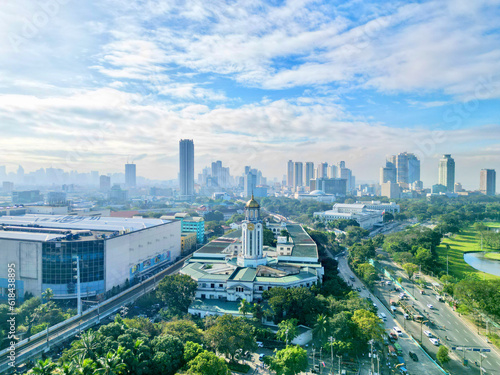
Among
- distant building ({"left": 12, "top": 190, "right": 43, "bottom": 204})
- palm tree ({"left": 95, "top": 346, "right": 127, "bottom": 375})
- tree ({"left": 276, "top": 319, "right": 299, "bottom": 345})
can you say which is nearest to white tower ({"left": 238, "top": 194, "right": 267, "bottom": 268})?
tree ({"left": 276, "top": 319, "right": 299, "bottom": 345})

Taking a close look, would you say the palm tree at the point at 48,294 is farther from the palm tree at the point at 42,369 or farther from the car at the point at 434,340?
the car at the point at 434,340

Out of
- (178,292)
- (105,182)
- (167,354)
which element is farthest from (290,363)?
(105,182)

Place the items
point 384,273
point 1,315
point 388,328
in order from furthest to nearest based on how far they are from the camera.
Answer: point 384,273 < point 388,328 < point 1,315

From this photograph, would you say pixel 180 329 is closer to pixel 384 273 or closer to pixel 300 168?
pixel 384 273

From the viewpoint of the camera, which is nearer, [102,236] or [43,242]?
[43,242]

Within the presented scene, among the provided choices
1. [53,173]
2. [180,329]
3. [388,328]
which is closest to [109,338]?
[180,329]

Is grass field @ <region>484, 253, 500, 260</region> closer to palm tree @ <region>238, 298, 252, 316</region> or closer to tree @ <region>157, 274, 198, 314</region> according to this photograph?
palm tree @ <region>238, 298, 252, 316</region>

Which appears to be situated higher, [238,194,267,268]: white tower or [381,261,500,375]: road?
[238,194,267,268]: white tower

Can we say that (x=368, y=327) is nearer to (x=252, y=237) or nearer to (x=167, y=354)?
(x=167, y=354)
